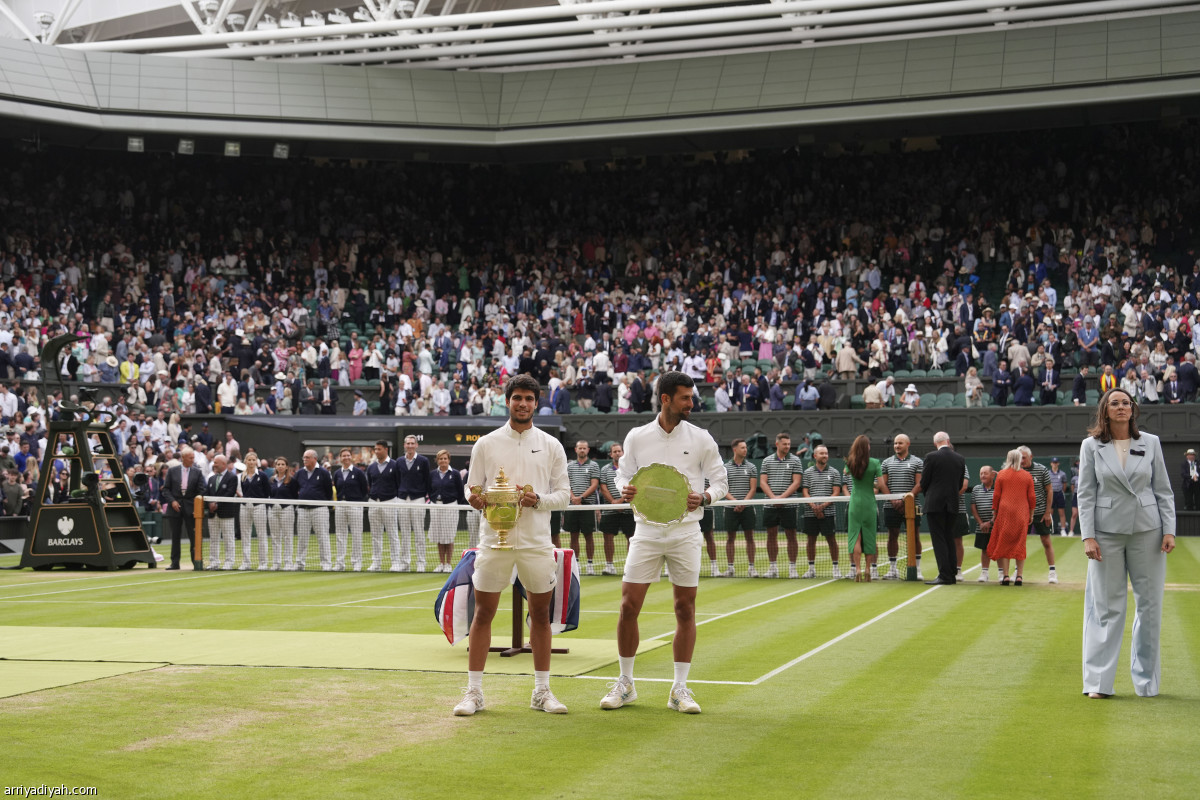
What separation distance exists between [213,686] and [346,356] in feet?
91.9

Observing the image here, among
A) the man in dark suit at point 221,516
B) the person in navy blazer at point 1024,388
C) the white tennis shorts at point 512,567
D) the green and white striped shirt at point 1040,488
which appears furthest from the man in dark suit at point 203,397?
the white tennis shorts at point 512,567

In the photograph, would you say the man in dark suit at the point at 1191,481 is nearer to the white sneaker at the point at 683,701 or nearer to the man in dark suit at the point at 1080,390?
the man in dark suit at the point at 1080,390

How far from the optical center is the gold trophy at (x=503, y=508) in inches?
307

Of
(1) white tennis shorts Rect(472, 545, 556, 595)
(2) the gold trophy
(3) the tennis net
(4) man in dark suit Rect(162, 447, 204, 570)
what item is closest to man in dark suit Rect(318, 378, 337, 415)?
(3) the tennis net

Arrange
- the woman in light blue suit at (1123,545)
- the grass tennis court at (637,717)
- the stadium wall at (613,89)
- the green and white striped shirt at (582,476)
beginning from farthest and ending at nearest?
1. the stadium wall at (613,89)
2. the green and white striped shirt at (582,476)
3. the woman in light blue suit at (1123,545)
4. the grass tennis court at (637,717)

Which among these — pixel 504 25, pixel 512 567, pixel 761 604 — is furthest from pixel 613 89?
pixel 512 567

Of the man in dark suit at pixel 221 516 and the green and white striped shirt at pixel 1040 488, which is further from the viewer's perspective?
the man in dark suit at pixel 221 516

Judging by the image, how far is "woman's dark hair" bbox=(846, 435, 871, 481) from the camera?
656 inches

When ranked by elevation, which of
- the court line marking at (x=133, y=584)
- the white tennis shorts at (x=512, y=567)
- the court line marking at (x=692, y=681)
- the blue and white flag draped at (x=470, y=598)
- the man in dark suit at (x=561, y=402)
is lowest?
the court line marking at (x=133, y=584)

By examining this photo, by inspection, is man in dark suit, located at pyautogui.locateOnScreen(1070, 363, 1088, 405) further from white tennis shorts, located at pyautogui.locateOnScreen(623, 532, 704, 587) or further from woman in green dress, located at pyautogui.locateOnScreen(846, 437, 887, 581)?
white tennis shorts, located at pyautogui.locateOnScreen(623, 532, 704, 587)

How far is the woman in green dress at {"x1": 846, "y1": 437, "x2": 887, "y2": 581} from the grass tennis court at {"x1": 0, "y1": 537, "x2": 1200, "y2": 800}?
3501 mm

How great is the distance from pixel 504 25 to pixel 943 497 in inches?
1066

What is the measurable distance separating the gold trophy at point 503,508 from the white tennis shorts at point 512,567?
8cm

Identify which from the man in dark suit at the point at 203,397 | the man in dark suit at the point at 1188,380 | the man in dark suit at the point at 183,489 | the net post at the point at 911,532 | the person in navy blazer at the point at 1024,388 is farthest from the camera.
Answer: the man in dark suit at the point at 203,397
